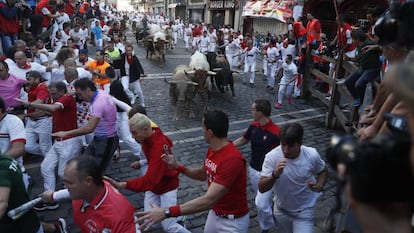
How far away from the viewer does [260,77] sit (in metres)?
16.2

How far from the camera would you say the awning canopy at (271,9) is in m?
21.4

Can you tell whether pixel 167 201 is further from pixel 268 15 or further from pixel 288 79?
pixel 268 15

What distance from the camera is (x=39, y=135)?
18.5 feet

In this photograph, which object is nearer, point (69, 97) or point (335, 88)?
point (69, 97)

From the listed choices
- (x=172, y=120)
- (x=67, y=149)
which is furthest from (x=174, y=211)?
(x=172, y=120)

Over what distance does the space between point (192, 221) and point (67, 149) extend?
83.3 inches

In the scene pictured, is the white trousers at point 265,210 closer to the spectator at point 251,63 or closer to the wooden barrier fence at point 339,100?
the wooden barrier fence at point 339,100

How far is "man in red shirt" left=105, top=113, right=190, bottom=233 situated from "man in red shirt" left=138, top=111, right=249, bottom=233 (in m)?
0.26

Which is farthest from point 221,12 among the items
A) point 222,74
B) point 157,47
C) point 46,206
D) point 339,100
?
point 46,206

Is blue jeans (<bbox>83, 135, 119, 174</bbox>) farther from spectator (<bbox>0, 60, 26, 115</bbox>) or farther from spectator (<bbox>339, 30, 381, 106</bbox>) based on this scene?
spectator (<bbox>339, 30, 381, 106</bbox>)

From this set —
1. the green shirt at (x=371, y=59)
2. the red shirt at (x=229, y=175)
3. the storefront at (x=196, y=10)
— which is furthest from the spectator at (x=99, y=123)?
the storefront at (x=196, y=10)

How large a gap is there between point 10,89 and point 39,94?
2.84ft

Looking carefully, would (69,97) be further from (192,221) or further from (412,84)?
(412,84)

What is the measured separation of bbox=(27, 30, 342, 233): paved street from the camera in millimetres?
5094
